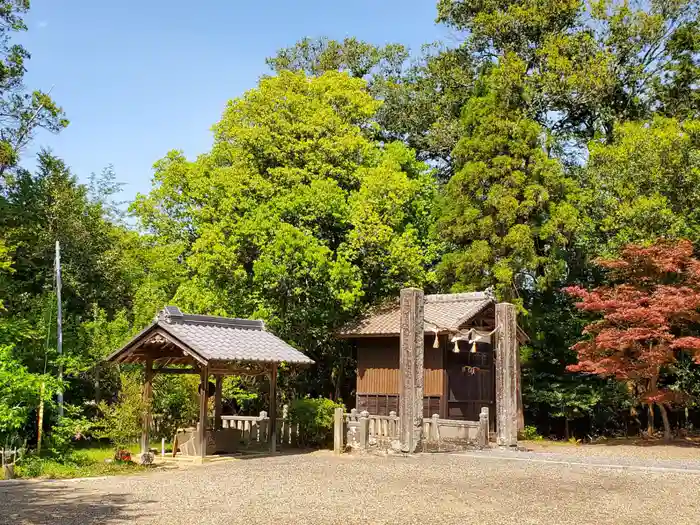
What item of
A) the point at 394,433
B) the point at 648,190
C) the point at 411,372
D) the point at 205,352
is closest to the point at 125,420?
the point at 205,352

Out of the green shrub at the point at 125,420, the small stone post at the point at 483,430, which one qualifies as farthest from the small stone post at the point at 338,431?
the green shrub at the point at 125,420

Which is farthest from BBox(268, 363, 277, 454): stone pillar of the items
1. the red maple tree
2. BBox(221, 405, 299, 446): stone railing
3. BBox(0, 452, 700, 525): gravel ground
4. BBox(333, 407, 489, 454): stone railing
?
the red maple tree

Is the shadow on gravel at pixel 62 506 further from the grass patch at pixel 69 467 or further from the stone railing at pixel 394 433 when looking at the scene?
the stone railing at pixel 394 433

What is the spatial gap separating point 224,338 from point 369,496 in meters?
7.04

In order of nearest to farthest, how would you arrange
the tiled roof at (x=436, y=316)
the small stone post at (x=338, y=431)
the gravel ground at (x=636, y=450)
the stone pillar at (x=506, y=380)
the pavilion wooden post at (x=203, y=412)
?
1. the pavilion wooden post at (x=203, y=412)
2. the small stone post at (x=338, y=431)
3. the gravel ground at (x=636, y=450)
4. the stone pillar at (x=506, y=380)
5. the tiled roof at (x=436, y=316)

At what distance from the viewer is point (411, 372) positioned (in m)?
16.4

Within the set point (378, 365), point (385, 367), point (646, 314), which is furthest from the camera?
point (378, 365)

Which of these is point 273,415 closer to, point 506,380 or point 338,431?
point 338,431

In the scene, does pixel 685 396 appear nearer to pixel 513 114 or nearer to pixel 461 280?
pixel 461 280

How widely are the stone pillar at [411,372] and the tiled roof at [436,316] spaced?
2.74 metres

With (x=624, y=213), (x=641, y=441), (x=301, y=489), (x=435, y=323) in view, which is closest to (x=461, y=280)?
(x=435, y=323)

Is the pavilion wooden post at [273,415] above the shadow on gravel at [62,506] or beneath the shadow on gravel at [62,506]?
above

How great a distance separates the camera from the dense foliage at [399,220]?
70.1ft

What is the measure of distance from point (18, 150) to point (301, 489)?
16.6 metres
